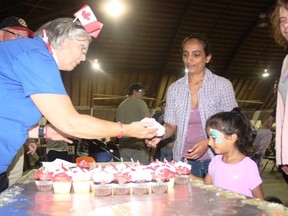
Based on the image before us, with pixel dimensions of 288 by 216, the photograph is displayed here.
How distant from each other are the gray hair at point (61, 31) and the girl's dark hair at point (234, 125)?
1268 millimetres

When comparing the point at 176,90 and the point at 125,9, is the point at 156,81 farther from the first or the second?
the point at 176,90

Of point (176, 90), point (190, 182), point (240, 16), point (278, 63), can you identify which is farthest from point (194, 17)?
point (190, 182)

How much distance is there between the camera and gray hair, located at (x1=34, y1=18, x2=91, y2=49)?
2.26 m

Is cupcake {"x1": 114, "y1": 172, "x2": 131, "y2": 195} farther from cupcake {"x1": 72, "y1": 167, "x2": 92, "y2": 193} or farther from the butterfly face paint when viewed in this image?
the butterfly face paint

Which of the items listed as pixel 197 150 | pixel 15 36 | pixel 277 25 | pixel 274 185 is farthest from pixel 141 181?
pixel 274 185

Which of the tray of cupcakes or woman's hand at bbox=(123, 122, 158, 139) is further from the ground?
woman's hand at bbox=(123, 122, 158, 139)

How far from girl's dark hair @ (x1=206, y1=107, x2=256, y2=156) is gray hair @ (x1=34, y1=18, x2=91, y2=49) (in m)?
1.27

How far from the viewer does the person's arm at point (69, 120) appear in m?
2.06

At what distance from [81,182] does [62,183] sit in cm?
11

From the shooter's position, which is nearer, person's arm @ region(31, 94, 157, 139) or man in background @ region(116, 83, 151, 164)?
person's arm @ region(31, 94, 157, 139)

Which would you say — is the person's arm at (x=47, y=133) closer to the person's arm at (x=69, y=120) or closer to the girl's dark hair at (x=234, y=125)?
the person's arm at (x=69, y=120)

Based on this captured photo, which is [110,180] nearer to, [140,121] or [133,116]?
[140,121]

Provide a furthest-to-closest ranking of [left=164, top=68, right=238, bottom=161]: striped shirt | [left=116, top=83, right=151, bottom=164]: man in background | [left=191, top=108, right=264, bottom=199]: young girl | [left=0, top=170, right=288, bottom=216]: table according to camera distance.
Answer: [left=116, top=83, right=151, bottom=164]: man in background, [left=164, top=68, right=238, bottom=161]: striped shirt, [left=191, top=108, right=264, bottom=199]: young girl, [left=0, top=170, right=288, bottom=216]: table

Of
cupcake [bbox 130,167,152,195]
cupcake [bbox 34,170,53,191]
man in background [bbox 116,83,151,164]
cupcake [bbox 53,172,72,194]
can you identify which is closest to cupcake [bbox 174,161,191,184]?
cupcake [bbox 130,167,152,195]
